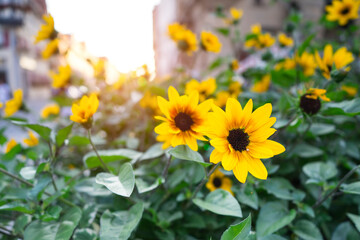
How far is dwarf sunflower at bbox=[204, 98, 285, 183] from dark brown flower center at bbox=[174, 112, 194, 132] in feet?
0.18

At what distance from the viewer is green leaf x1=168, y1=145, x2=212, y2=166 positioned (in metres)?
0.46

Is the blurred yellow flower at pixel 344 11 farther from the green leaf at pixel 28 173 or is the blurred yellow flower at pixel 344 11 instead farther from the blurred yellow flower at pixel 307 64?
the green leaf at pixel 28 173

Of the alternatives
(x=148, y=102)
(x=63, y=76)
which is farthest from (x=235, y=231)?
(x=63, y=76)

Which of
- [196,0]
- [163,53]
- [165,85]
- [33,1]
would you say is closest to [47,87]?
[33,1]

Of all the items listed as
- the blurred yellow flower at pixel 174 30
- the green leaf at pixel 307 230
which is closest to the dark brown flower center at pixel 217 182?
the green leaf at pixel 307 230

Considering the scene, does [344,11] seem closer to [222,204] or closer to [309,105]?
[309,105]

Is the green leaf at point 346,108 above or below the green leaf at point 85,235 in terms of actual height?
above

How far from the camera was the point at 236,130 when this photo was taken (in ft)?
1.56

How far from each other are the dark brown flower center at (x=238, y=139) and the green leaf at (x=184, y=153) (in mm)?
63

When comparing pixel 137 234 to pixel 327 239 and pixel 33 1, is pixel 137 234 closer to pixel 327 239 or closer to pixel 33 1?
pixel 327 239

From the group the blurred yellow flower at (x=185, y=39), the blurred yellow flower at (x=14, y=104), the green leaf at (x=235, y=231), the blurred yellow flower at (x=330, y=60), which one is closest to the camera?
the green leaf at (x=235, y=231)

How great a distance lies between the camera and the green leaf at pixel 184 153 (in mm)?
461

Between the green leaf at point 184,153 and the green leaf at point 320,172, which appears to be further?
the green leaf at point 320,172

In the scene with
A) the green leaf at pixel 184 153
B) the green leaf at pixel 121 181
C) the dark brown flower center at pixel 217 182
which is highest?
the green leaf at pixel 184 153
